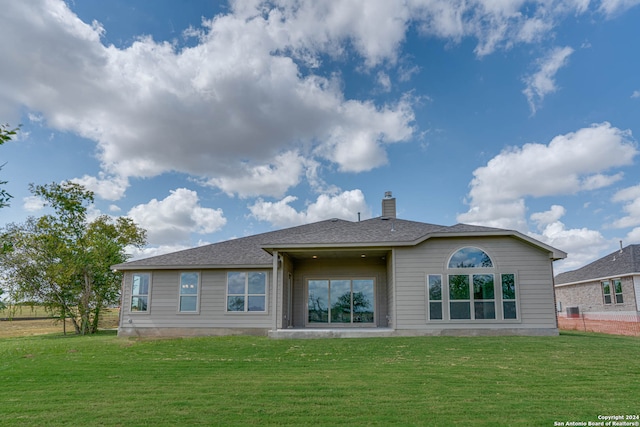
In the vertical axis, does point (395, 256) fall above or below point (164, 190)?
below

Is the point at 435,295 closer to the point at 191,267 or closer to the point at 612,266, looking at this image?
the point at 191,267

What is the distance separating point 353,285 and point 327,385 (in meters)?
9.43

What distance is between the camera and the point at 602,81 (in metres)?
15.3

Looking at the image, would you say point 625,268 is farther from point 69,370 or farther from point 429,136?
point 69,370

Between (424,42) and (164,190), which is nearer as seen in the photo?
(424,42)

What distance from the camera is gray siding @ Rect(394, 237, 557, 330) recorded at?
1204 cm

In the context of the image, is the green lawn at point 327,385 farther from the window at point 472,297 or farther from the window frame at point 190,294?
the window frame at point 190,294

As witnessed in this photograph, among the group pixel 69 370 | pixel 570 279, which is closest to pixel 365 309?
pixel 69 370

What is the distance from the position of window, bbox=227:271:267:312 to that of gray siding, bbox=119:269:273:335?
152 millimetres

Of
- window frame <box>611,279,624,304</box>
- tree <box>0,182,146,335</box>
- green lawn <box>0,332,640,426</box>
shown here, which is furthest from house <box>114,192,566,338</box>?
window frame <box>611,279,624,304</box>

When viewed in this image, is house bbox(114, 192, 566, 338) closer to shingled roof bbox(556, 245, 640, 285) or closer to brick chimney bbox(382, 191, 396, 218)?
brick chimney bbox(382, 191, 396, 218)

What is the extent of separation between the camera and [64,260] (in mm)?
18094

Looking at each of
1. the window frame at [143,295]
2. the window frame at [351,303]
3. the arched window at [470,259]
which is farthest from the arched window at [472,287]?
the window frame at [143,295]

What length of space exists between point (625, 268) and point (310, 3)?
64.8 feet
